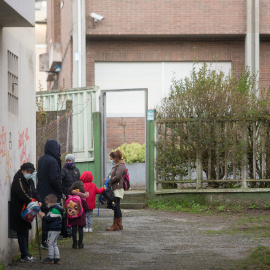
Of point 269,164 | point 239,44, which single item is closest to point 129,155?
point 269,164

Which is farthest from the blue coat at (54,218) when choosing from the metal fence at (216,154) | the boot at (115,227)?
the metal fence at (216,154)

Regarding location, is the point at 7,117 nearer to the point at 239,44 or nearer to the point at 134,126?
the point at 134,126

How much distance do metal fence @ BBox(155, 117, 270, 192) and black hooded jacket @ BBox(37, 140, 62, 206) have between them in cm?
583

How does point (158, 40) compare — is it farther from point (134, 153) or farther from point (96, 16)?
point (134, 153)

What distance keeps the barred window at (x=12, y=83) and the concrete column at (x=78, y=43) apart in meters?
11.2

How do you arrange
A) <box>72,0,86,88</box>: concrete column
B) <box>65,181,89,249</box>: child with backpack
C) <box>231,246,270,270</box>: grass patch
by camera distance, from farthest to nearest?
<box>72,0,86,88</box>: concrete column → <box>65,181,89,249</box>: child with backpack → <box>231,246,270,270</box>: grass patch

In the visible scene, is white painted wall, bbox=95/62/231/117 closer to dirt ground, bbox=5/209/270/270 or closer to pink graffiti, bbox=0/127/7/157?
dirt ground, bbox=5/209/270/270

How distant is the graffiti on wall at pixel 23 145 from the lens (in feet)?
34.4

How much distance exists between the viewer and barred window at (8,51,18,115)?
984 cm

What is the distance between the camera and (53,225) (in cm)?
948

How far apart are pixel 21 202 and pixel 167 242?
9.56ft

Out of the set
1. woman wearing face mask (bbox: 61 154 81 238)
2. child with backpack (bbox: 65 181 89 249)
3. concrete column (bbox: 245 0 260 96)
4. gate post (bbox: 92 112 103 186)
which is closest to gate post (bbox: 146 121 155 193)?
gate post (bbox: 92 112 103 186)

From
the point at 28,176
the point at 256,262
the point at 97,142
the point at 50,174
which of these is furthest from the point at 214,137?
the point at 28,176

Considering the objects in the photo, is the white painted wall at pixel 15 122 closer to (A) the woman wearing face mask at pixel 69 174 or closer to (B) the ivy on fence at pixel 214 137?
(A) the woman wearing face mask at pixel 69 174
